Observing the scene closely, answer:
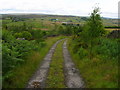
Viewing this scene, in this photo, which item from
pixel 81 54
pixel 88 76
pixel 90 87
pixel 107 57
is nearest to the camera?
pixel 90 87

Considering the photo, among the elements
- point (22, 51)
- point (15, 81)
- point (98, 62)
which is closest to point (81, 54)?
point (98, 62)

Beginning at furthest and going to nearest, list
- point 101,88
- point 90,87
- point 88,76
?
point 88,76 → point 90,87 → point 101,88

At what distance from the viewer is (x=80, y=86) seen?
9758 mm

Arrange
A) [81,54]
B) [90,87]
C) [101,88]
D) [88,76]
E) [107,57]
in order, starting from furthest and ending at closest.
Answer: [81,54] → [107,57] → [88,76] → [90,87] → [101,88]

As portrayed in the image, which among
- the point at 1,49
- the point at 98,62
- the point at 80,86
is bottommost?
the point at 80,86

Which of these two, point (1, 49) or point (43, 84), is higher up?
point (1, 49)

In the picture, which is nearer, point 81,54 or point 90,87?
point 90,87

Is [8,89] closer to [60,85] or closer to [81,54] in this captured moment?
[60,85]

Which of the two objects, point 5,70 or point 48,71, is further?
point 48,71

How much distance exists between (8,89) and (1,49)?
8.66 feet

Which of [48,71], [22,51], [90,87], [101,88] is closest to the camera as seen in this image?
[101,88]

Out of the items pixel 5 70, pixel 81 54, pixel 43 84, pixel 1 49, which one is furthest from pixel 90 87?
pixel 81 54

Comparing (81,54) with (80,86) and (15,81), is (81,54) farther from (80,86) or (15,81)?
(15,81)

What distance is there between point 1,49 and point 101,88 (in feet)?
22.7
